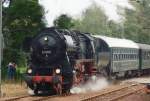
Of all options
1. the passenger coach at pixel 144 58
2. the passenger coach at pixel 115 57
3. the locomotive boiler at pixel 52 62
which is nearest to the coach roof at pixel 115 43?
the passenger coach at pixel 115 57

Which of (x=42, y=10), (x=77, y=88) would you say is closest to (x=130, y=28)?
(x=42, y=10)

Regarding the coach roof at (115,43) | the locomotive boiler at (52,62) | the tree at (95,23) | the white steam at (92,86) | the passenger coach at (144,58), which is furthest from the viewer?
the tree at (95,23)

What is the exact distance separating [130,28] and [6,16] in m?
51.0

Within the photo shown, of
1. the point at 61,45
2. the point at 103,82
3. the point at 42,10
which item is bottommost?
the point at 103,82

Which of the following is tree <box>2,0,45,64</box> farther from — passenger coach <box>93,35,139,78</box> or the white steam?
the white steam

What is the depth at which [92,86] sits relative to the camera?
90.6ft

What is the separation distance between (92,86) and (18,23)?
24.2 feet

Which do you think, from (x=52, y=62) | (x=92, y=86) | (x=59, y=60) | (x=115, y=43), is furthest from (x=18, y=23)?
(x=59, y=60)

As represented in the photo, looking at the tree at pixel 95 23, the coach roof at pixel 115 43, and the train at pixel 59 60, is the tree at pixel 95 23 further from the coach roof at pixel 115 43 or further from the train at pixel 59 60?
the train at pixel 59 60

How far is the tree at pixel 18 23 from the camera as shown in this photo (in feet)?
106

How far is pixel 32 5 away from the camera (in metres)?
33.1

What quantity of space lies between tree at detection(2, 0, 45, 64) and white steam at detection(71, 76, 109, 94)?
554 centimetres

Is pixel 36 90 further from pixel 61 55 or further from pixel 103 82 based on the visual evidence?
pixel 103 82

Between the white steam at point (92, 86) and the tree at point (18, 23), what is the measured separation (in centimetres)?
554
